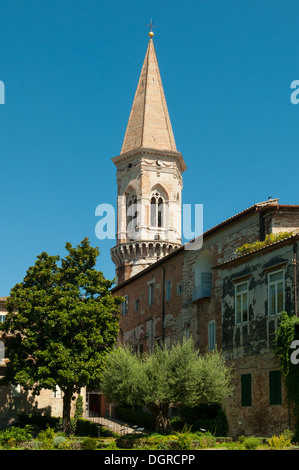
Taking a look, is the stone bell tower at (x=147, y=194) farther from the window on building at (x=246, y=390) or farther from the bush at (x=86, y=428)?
the window on building at (x=246, y=390)

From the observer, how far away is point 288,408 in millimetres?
27312

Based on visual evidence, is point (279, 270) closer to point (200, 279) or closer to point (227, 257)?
point (227, 257)

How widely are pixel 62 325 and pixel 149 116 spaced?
156 ft

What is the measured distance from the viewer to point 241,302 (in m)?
31.7

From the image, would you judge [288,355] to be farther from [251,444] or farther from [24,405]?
[24,405]

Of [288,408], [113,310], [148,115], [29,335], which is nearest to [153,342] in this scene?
[113,310]

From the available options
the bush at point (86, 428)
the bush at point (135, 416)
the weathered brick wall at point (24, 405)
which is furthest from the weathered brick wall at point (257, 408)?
the weathered brick wall at point (24, 405)

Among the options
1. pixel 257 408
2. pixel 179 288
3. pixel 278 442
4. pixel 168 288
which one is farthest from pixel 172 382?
pixel 168 288

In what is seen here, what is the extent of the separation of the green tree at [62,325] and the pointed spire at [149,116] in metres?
39.3

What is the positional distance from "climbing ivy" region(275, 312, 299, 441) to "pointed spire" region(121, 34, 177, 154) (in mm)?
54513

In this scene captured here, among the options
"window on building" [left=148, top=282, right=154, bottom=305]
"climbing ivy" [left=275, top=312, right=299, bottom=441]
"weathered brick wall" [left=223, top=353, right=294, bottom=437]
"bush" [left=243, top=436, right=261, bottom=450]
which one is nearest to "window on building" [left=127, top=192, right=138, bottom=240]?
"window on building" [left=148, top=282, right=154, bottom=305]

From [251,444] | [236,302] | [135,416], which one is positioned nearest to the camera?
[251,444]

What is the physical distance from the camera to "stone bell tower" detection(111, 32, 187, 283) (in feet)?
255
